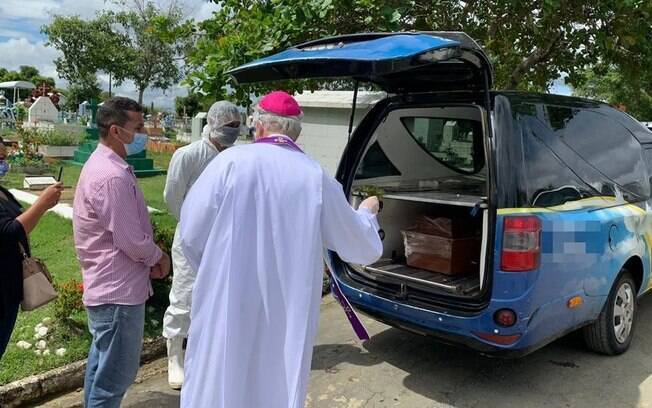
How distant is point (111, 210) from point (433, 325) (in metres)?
1.99

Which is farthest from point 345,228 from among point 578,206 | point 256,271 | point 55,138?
point 55,138

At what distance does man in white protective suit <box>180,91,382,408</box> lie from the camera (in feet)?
7.30

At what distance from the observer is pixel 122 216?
104 inches

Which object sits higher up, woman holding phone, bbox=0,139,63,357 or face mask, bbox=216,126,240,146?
face mask, bbox=216,126,240,146

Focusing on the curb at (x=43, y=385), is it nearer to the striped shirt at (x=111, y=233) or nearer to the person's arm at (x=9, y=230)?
the striped shirt at (x=111, y=233)

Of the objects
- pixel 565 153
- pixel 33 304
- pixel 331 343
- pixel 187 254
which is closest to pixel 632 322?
pixel 565 153

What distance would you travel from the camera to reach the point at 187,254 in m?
2.38

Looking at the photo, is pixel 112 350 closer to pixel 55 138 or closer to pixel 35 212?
pixel 35 212

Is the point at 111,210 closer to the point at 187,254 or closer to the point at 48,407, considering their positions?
the point at 187,254

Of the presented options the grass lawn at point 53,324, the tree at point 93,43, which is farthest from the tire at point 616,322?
the tree at point 93,43

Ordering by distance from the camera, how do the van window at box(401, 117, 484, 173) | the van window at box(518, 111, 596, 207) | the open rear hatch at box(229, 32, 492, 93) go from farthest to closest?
the van window at box(401, 117, 484, 173), the van window at box(518, 111, 596, 207), the open rear hatch at box(229, 32, 492, 93)

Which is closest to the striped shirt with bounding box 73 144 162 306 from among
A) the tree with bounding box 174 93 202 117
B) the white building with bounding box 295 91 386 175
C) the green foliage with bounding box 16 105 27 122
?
the white building with bounding box 295 91 386 175

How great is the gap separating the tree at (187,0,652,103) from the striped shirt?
3.25 meters

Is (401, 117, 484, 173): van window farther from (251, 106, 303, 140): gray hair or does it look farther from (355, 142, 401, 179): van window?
(251, 106, 303, 140): gray hair
